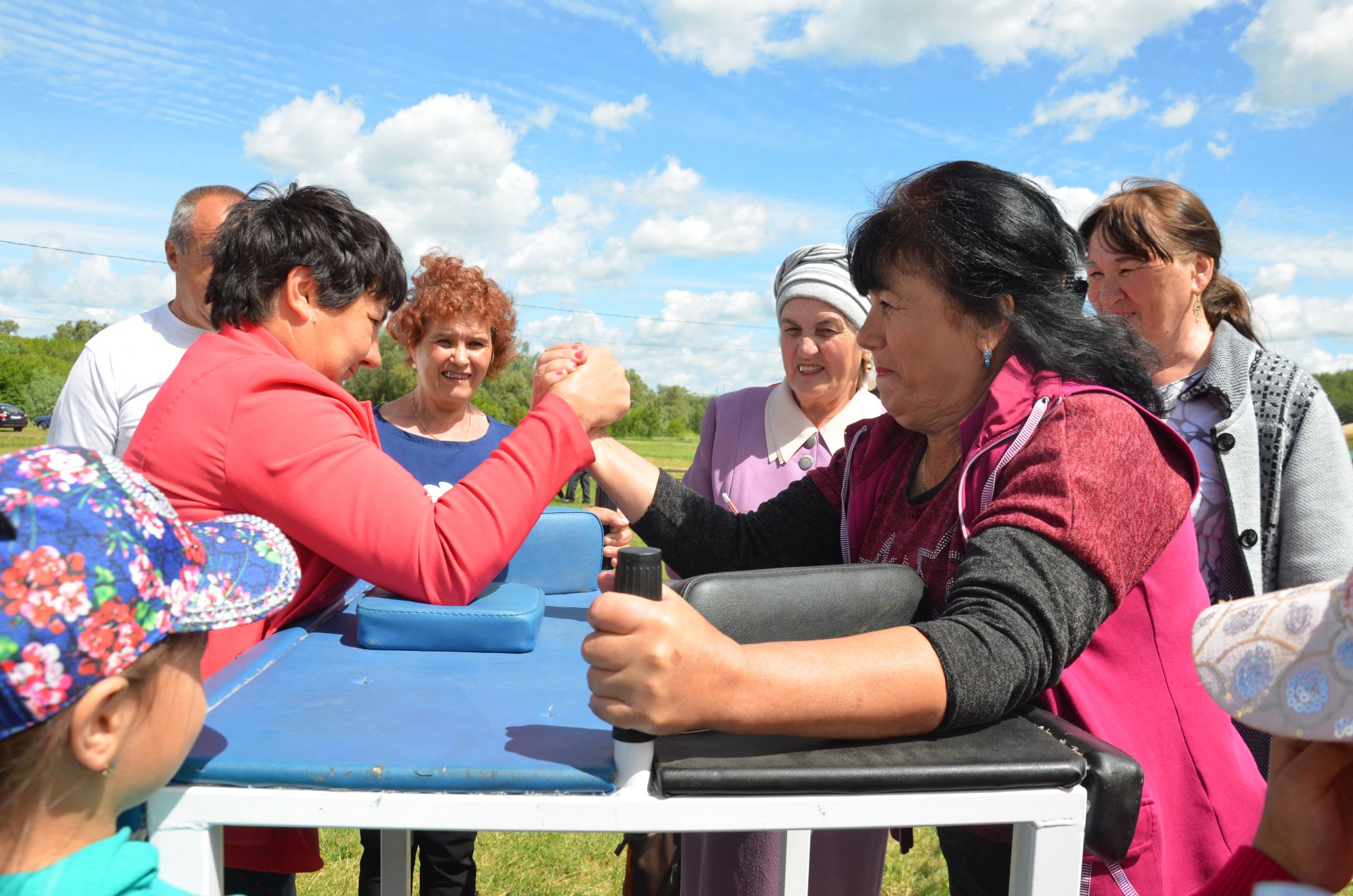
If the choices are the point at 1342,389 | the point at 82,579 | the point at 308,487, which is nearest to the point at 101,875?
the point at 82,579

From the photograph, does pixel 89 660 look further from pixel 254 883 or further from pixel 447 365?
pixel 447 365

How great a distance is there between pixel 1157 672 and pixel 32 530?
4.72 feet

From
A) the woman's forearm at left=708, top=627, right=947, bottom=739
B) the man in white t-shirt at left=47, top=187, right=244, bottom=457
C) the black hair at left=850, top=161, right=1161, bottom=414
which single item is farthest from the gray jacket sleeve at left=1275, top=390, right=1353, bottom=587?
the man in white t-shirt at left=47, top=187, right=244, bottom=457

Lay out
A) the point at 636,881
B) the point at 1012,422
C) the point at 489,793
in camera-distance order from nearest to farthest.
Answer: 1. the point at 489,793
2. the point at 1012,422
3. the point at 636,881

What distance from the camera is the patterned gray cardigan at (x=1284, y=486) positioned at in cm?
250

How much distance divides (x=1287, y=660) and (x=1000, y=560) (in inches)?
15.5

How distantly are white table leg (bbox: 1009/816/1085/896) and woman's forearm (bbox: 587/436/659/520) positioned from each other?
115 centimetres

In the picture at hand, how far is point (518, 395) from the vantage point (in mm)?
30172

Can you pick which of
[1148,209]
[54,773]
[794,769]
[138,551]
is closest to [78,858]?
[54,773]

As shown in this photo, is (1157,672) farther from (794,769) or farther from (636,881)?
(636,881)

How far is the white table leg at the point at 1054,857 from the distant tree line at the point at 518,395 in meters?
1.00

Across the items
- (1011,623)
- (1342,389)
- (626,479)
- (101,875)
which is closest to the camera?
(101,875)

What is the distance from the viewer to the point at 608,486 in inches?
82.2

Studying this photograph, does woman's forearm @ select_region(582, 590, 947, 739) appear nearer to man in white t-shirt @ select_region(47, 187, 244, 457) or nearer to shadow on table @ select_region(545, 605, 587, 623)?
shadow on table @ select_region(545, 605, 587, 623)
